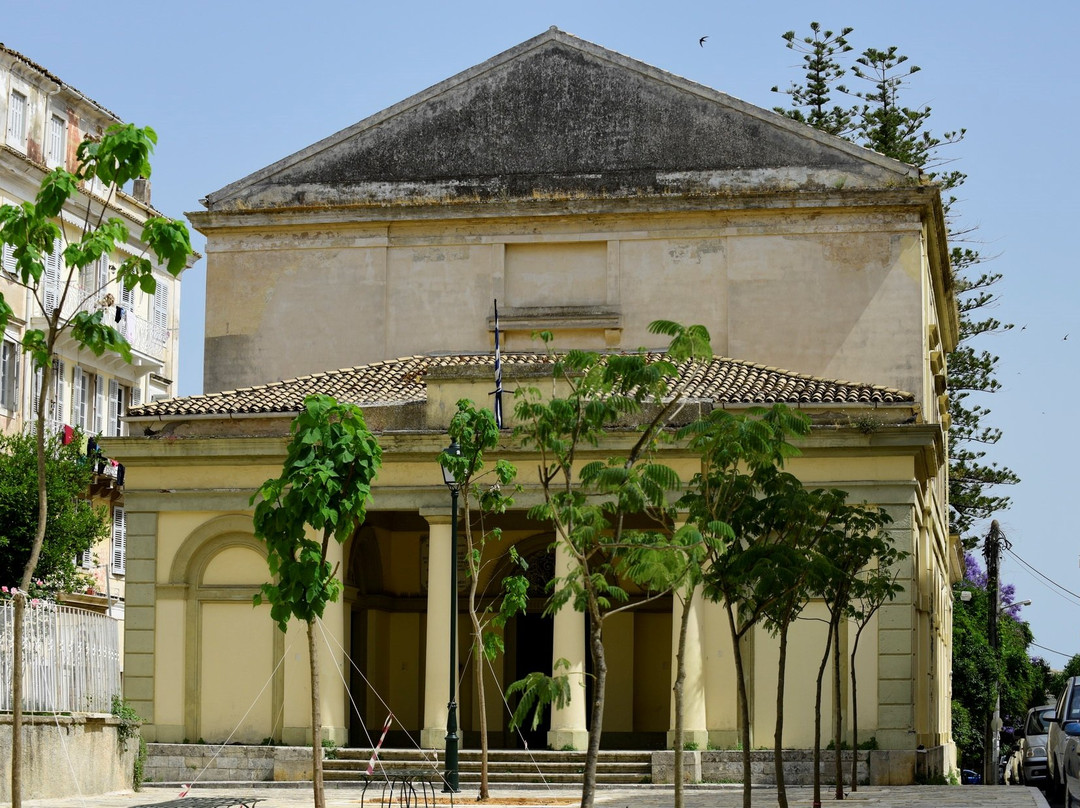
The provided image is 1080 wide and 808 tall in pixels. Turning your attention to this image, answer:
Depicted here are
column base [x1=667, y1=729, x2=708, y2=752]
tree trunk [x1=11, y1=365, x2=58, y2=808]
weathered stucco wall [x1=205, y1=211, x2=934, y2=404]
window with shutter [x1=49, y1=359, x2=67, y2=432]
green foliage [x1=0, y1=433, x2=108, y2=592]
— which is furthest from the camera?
window with shutter [x1=49, y1=359, x2=67, y2=432]

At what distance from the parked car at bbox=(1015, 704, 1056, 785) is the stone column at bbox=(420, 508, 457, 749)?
10757 millimetres

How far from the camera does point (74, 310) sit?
141 feet

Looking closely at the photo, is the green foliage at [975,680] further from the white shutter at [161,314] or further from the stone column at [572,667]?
the white shutter at [161,314]

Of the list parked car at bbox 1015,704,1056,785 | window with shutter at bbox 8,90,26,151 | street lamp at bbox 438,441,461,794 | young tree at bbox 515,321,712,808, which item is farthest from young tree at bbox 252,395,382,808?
window with shutter at bbox 8,90,26,151

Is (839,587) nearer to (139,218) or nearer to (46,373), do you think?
(46,373)

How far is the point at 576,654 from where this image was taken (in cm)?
2827

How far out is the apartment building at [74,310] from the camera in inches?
1693

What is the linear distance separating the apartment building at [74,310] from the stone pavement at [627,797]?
17.3 meters

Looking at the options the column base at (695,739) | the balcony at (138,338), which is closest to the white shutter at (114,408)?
the balcony at (138,338)

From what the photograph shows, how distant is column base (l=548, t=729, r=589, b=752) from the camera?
27.9 meters

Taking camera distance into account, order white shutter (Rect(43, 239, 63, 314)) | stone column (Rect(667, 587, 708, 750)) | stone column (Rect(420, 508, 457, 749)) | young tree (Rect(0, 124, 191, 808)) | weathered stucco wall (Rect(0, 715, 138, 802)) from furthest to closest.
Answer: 1. white shutter (Rect(43, 239, 63, 314))
2. stone column (Rect(420, 508, 457, 749))
3. stone column (Rect(667, 587, 708, 750))
4. weathered stucco wall (Rect(0, 715, 138, 802))
5. young tree (Rect(0, 124, 191, 808))

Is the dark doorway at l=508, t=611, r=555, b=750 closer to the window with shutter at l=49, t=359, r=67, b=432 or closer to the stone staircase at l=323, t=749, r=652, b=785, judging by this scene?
the stone staircase at l=323, t=749, r=652, b=785

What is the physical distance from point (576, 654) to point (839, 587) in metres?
8.12

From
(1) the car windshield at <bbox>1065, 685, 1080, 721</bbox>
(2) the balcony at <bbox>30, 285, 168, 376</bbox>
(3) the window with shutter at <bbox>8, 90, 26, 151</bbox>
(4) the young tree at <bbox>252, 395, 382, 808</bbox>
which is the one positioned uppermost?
(3) the window with shutter at <bbox>8, 90, 26, 151</bbox>
